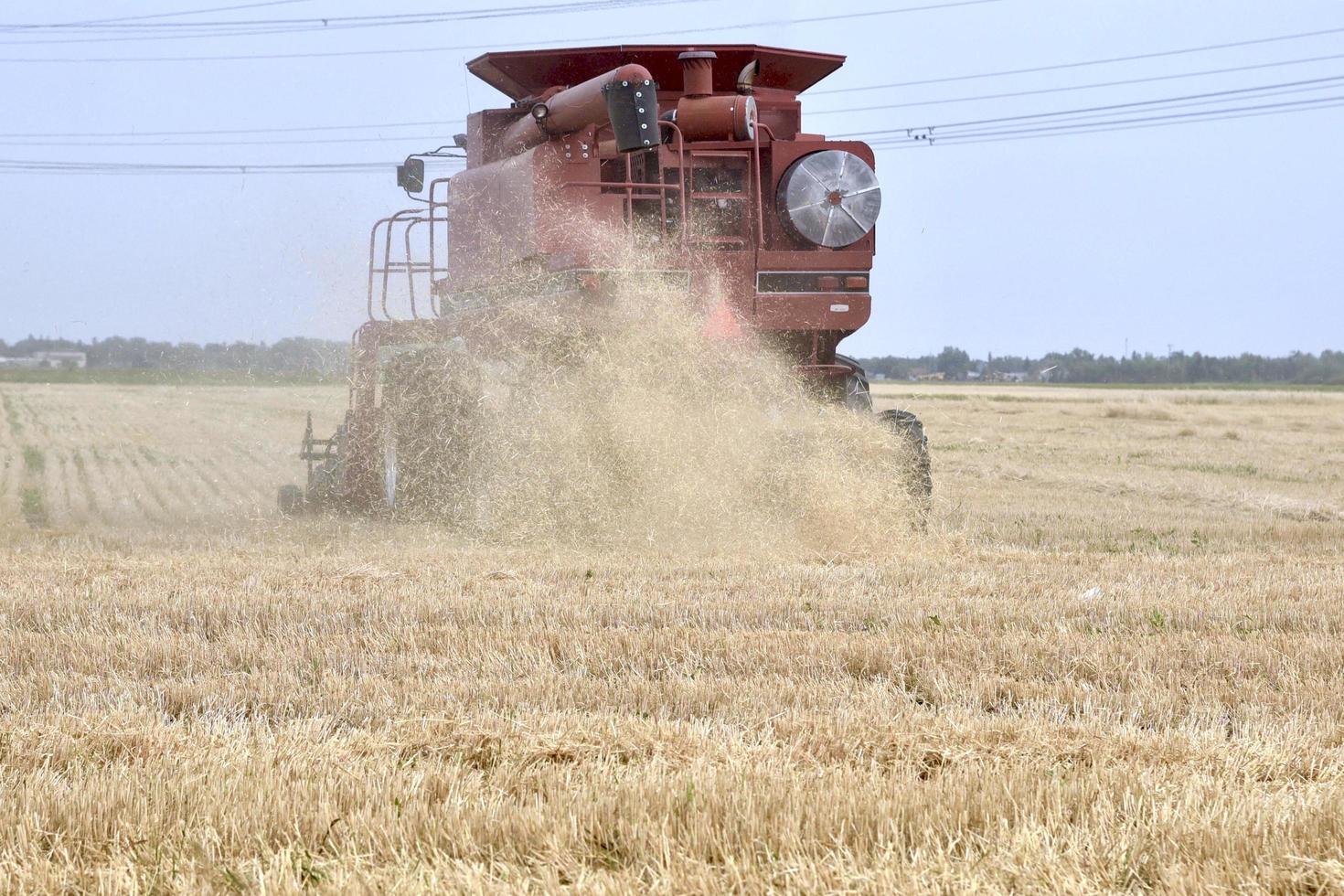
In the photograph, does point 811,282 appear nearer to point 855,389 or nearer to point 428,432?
point 855,389

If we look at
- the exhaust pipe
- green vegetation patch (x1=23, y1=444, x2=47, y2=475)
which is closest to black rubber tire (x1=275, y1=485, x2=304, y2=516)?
the exhaust pipe

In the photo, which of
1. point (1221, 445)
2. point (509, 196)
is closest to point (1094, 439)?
point (1221, 445)

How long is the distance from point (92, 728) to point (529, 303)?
4.48m

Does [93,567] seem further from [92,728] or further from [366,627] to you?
[92,728]

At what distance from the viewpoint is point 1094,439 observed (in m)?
21.5

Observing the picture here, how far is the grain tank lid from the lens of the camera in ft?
27.0

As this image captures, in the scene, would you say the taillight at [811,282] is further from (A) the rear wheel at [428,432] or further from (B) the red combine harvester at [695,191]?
(A) the rear wheel at [428,432]

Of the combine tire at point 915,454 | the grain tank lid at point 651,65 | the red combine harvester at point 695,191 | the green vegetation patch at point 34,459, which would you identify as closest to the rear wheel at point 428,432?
the red combine harvester at point 695,191

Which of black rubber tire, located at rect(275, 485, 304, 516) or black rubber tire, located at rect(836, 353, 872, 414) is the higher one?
black rubber tire, located at rect(836, 353, 872, 414)

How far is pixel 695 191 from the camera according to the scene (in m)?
7.85

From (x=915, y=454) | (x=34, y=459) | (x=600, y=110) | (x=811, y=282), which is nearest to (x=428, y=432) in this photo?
(x=600, y=110)

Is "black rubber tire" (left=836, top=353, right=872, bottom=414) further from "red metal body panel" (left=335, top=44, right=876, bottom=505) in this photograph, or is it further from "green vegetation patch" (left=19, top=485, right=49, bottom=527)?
"green vegetation patch" (left=19, top=485, right=49, bottom=527)

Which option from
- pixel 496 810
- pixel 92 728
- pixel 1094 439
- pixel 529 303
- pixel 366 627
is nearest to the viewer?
pixel 496 810

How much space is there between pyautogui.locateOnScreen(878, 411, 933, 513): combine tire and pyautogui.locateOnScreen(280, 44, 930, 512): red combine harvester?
0.05 feet
